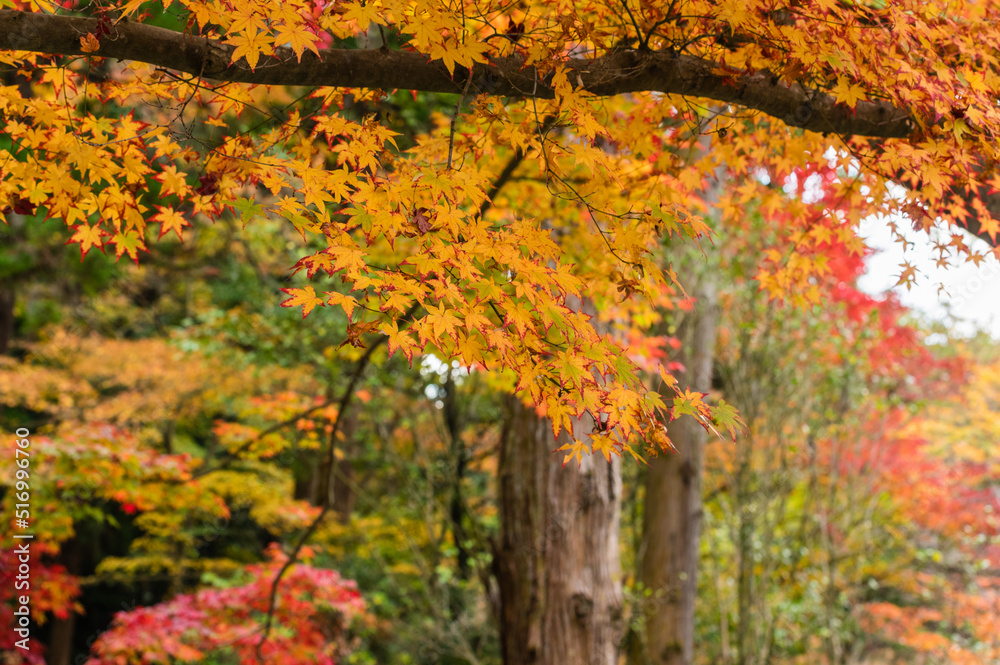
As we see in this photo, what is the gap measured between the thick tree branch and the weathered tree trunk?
2.02 metres

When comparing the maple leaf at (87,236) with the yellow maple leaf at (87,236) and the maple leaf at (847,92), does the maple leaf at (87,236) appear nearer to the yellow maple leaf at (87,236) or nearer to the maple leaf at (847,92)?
the yellow maple leaf at (87,236)

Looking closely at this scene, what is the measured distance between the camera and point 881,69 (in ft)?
6.97

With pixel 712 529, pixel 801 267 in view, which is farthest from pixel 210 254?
pixel 801 267

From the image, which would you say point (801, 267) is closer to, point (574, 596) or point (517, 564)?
point (574, 596)

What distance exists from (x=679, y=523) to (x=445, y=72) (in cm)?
525

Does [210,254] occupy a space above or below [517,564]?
above

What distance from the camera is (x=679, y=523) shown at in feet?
20.5

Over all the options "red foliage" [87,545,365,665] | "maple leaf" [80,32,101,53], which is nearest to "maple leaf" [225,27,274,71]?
"maple leaf" [80,32,101,53]

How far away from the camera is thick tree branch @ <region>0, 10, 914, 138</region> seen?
1.74 metres

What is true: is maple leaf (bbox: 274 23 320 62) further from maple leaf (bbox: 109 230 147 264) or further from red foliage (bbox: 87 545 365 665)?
red foliage (bbox: 87 545 365 665)

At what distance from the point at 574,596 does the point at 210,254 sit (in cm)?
1004

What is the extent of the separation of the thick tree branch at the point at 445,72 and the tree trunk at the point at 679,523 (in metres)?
3.93

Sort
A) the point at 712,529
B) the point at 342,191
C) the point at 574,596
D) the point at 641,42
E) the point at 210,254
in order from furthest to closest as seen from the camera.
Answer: the point at 210,254 < the point at 712,529 < the point at 574,596 < the point at 641,42 < the point at 342,191

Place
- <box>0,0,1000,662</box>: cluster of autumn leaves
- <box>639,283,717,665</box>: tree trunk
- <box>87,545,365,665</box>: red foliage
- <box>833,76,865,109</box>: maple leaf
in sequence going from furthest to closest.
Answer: <box>639,283,717,665</box>: tree trunk < <box>87,545,365,665</box>: red foliage < <box>833,76,865,109</box>: maple leaf < <box>0,0,1000,662</box>: cluster of autumn leaves
